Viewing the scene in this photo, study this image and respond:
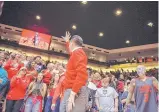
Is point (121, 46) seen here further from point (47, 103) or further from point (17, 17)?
point (47, 103)

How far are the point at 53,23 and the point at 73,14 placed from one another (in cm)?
200

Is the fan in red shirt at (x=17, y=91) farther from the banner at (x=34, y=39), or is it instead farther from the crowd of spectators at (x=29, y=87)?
the banner at (x=34, y=39)

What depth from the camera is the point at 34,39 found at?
48.2 feet

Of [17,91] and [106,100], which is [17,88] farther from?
[106,100]

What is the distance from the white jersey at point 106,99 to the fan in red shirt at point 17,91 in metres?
1.73

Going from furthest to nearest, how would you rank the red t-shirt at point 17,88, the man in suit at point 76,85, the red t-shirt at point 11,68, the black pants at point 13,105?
the red t-shirt at point 11,68 → the red t-shirt at point 17,88 → the black pants at point 13,105 → the man in suit at point 76,85

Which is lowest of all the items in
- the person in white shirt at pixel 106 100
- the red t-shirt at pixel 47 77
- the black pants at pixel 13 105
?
the black pants at pixel 13 105

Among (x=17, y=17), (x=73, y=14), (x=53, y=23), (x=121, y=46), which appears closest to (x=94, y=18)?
(x=73, y=14)

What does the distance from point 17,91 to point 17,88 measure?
77 millimetres

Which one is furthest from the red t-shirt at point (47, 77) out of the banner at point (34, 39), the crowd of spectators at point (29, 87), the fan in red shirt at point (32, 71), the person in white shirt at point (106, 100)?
the banner at point (34, 39)

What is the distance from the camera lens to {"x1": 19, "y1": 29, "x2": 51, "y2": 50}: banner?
566 inches

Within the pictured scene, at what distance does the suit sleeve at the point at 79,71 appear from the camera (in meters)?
2.70

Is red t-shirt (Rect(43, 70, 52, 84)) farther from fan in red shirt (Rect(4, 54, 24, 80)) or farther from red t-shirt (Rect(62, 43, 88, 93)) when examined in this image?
red t-shirt (Rect(62, 43, 88, 93))

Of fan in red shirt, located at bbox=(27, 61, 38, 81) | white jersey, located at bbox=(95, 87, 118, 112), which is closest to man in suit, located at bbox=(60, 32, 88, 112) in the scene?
white jersey, located at bbox=(95, 87, 118, 112)
